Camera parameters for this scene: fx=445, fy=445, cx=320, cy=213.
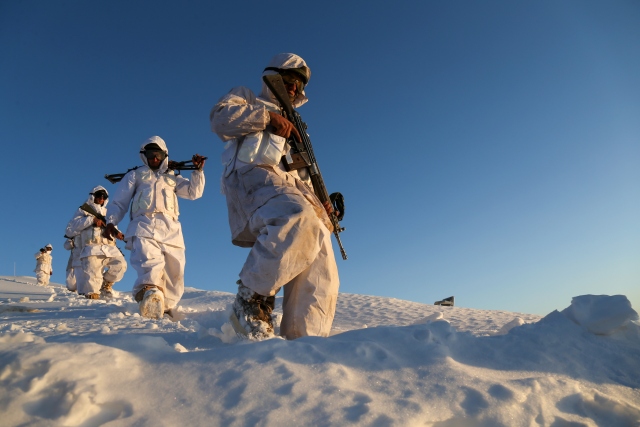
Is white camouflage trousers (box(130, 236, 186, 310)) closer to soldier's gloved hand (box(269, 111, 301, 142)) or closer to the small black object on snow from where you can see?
soldier's gloved hand (box(269, 111, 301, 142))

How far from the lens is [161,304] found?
4.39 metres

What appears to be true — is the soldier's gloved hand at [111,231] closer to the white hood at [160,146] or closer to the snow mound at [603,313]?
the white hood at [160,146]

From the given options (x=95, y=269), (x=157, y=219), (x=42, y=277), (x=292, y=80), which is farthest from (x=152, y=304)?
(x=42, y=277)

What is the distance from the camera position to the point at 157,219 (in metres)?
5.25

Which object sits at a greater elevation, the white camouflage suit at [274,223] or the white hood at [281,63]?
the white hood at [281,63]

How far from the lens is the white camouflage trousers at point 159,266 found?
15.7ft

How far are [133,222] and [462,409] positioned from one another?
4.70m

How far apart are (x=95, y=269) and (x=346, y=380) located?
27.4 ft

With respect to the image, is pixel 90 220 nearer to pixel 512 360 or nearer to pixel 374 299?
pixel 374 299

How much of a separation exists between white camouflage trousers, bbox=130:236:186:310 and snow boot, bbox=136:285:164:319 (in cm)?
35

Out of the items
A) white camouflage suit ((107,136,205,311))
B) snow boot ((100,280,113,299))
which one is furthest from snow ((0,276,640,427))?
snow boot ((100,280,113,299))

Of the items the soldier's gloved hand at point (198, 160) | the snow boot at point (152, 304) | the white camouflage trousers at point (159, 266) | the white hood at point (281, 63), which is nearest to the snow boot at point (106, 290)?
the white camouflage trousers at point (159, 266)

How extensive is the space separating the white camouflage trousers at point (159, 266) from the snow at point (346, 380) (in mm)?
3123

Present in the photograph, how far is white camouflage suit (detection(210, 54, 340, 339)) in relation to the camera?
238 centimetres
